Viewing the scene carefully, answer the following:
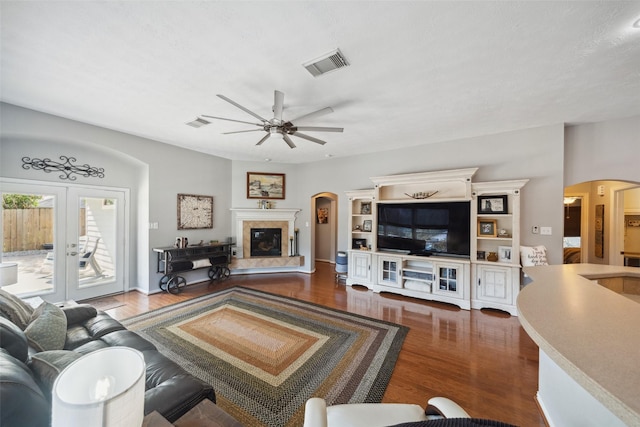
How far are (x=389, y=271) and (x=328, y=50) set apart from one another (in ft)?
12.4

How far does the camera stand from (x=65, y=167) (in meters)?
3.77

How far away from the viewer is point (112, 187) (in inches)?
171

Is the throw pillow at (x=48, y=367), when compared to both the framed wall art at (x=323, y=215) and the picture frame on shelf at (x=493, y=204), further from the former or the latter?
the framed wall art at (x=323, y=215)

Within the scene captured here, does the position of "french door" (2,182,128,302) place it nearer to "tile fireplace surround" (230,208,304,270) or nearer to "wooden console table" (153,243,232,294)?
"wooden console table" (153,243,232,294)

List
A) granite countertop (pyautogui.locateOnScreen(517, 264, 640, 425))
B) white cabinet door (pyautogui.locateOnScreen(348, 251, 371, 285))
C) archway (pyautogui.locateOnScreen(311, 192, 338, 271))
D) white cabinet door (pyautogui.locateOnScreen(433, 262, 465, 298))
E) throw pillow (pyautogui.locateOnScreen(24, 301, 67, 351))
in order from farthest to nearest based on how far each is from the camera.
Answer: archway (pyautogui.locateOnScreen(311, 192, 338, 271)) < white cabinet door (pyautogui.locateOnScreen(348, 251, 371, 285)) < white cabinet door (pyautogui.locateOnScreen(433, 262, 465, 298)) < throw pillow (pyautogui.locateOnScreen(24, 301, 67, 351)) < granite countertop (pyautogui.locateOnScreen(517, 264, 640, 425))

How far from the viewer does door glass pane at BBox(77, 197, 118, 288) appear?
4062mm

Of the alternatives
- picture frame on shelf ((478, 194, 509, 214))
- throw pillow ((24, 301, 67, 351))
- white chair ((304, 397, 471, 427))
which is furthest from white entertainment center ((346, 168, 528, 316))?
throw pillow ((24, 301, 67, 351))

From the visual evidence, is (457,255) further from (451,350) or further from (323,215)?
(323,215)

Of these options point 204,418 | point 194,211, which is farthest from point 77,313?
point 194,211

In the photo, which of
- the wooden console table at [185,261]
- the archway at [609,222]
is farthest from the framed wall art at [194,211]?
the archway at [609,222]

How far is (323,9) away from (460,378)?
3.22m

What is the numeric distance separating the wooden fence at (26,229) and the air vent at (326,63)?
4420 millimetres

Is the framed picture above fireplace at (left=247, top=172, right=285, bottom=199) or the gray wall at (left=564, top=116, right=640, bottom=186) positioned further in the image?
the framed picture above fireplace at (left=247, top=172, right=285, bottom=199)

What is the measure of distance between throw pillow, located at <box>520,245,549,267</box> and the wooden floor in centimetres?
86
